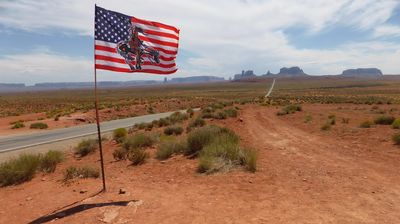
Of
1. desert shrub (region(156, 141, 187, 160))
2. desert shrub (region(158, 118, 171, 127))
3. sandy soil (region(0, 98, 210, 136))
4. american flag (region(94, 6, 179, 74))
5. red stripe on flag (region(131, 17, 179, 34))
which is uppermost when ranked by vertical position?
red stripe on flag (region(131, 17, 179, 34))

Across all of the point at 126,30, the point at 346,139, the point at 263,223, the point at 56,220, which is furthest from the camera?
the point at 346,139

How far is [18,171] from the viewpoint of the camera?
1042cm

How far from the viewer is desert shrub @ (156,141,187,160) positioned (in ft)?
42.1

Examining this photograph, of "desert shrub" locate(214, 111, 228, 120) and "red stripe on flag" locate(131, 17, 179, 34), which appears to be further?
"desert shrub" locate(214, 111, 228, 120)

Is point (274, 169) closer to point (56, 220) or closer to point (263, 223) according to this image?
point (263, 223)

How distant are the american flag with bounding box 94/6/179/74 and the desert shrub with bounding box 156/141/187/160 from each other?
438cm

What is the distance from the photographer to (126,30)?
26.8ft

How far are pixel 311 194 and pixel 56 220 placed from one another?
16.8 ft

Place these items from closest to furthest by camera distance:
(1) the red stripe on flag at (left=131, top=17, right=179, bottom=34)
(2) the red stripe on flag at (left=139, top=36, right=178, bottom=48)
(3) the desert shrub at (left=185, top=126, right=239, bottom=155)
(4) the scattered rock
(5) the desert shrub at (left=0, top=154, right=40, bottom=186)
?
(4) the scattered rock
(1) the red stripe on flag at (left=131, top=17, right=179, bottom=34)
(2) the red stripe on flag at (left=139, top=36, right=178, bottom=48)
(5) the desert shrub at (left=0, top=154, right=40, bottom=186)
(3) the desert shrub at (left=185, top=126, right=239, bottom=155)

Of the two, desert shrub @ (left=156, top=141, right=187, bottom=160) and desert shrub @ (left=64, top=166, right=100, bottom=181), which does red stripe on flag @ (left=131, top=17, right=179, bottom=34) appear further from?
desert shrub @ (left=156, top=141, right=187, bottom=160)

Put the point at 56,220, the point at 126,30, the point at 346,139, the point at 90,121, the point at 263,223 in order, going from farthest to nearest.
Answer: the point at 90,121 < the point at 346,139 < the point at 126,30 < the point at 56,220 < the point at 263,223

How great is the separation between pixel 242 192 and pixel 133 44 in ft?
13.4

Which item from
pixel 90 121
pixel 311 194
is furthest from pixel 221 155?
pixel 90 121

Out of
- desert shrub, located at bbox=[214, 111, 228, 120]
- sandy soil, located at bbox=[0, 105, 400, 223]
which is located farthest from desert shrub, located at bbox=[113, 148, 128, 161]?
desert shrub, located at bbox=[214, 111, 228, 120]
